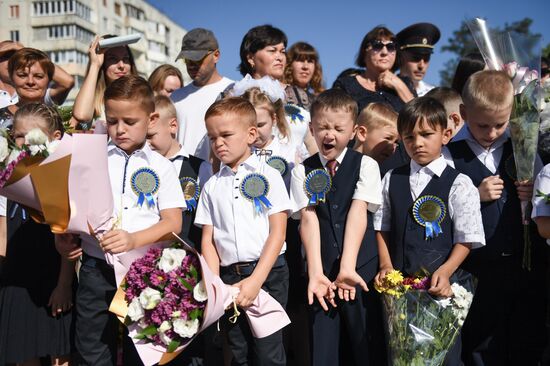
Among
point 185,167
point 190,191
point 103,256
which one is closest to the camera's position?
point 103,256

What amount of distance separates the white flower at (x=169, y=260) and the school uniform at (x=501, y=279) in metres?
2.06

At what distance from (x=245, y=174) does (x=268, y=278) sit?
708mm

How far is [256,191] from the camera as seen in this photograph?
4.00 m

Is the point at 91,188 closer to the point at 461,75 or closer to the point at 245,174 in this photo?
the point at 245,174

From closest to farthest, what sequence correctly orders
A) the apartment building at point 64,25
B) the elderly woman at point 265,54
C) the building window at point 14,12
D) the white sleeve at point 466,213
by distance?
the white sleeve at point 466,213 → the elderly woman at point 265,54 → the apartment building at point 64,25 → the building window at point 14,12

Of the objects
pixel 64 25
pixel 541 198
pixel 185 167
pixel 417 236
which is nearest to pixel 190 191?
pixel 185 167

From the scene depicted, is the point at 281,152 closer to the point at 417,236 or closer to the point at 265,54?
the point at 265,54

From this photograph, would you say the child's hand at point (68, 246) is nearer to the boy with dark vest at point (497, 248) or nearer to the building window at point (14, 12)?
the boy with dark vest at point (497, 248)

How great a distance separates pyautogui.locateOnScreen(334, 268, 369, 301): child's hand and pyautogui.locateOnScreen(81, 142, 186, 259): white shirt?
1141mm

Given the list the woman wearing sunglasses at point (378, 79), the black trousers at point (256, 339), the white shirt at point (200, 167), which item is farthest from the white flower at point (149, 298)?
the woman wearing sunglasses at point (378, 79)

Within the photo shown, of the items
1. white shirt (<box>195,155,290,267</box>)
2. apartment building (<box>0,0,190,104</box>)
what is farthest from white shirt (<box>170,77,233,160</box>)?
apartment building (<box>0,0,190,104</box>)

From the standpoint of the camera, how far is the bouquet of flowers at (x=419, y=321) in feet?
12.1

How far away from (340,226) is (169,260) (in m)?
1.22

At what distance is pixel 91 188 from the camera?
12.1 ft
